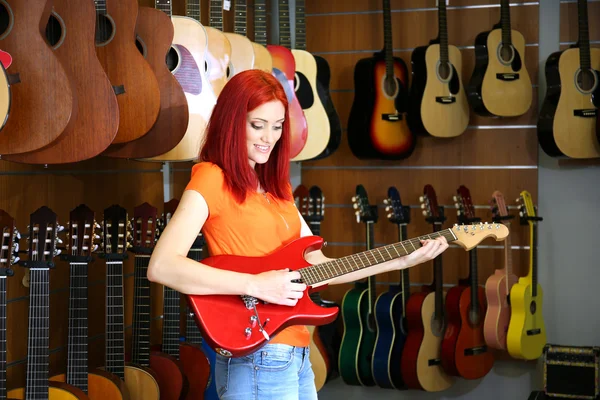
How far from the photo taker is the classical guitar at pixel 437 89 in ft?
14.6

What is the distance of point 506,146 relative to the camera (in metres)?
4.71

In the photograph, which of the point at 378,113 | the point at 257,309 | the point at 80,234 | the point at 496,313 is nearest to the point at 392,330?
the point at 496,313

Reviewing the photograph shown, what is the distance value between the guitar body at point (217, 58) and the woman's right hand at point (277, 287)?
148cm

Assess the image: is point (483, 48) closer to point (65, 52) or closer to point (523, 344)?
point (523, 344)

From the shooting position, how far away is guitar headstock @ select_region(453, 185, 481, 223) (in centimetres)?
445

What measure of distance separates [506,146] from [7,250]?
2996 mm

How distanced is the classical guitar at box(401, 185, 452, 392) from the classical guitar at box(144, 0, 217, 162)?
1567 mm

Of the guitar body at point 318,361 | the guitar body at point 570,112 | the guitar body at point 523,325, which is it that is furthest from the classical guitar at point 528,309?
the guitar body at point 318,361

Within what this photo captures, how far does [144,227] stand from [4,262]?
0.76 metres

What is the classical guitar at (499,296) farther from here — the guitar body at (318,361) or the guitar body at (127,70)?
the guitar body at (127,70)

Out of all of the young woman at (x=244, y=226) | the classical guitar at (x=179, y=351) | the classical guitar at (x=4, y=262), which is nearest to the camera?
the young woman at (x=244, y=226)

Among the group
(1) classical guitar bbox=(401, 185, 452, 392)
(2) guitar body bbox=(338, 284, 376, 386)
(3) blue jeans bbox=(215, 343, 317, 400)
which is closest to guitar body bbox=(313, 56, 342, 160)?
(1) classical guitar bbox=(401, 185, 452, 392)

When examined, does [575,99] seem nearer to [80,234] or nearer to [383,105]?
[383,105]

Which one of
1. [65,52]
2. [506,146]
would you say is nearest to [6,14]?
[65,52]
